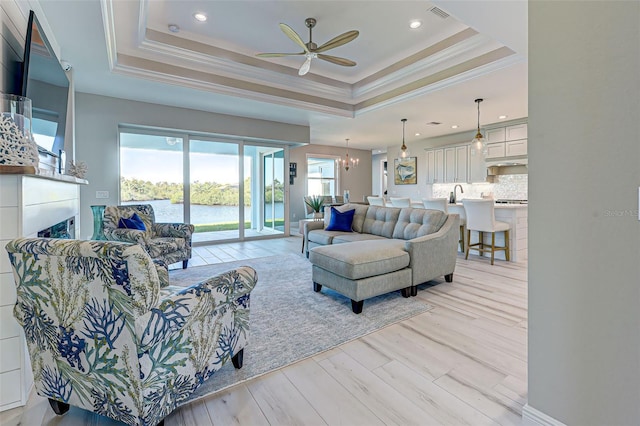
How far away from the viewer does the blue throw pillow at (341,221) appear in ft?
15.2

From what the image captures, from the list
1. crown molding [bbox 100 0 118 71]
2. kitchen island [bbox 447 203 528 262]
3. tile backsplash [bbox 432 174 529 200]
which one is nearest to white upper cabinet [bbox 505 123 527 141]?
tile backsplash [bbox 432 174 529 200]

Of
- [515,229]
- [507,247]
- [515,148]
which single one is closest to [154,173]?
[507,247]

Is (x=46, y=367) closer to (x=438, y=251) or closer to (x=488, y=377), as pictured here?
(x=488, y=377)

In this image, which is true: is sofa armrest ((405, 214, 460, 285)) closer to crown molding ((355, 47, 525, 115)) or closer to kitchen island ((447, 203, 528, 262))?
kitchen island ((447, 203, 528, 262))

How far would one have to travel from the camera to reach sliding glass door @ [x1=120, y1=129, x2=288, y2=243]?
5.56 m

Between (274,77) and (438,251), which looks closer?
(438,251)

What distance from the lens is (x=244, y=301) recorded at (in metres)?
1.77

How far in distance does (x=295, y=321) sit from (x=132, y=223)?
258 centimetres

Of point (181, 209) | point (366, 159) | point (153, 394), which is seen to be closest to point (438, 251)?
point (153, 394)

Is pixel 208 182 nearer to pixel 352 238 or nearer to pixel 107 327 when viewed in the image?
pixel 352 238

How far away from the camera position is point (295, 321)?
2.56m

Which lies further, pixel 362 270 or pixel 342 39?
pixel 342 39

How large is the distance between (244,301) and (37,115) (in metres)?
2.40

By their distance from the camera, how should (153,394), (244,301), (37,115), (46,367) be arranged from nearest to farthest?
(153,394) < (46,367) < (244,301) < (37,115)
